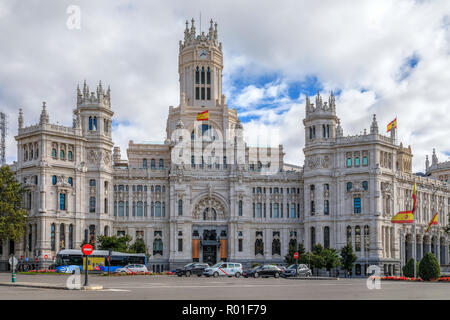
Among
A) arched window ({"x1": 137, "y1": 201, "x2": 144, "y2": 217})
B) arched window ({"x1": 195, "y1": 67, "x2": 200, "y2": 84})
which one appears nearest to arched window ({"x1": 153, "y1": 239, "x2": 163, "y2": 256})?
→ arched window ({"x1": 137, "y1": 201, "x2": 144, "y2": 217})

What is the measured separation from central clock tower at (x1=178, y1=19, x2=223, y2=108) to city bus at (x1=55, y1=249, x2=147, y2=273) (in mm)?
46894

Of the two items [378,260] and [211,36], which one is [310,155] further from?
[211,36]

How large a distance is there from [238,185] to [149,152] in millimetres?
20539

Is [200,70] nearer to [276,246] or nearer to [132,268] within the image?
[276,246]

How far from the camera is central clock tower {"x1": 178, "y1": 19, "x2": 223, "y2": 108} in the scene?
5251 inches

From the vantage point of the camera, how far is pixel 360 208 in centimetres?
11200

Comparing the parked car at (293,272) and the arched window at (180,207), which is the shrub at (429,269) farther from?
the arched window at (180,207)

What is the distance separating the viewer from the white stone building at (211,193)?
349ft

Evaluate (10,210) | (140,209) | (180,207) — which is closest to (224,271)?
(10,210)

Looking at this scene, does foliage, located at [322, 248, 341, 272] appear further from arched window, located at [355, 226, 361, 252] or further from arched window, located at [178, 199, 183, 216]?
arched window, located at [178, 199, 183, 216]

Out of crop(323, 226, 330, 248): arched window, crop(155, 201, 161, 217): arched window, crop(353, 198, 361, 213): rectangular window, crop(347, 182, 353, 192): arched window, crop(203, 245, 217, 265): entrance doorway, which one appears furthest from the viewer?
crop(155, 201, 161, 217): arched window

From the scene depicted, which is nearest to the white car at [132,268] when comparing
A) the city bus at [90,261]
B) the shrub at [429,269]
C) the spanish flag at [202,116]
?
the city bus at [90,261]

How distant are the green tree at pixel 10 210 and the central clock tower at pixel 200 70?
43.1 meters
